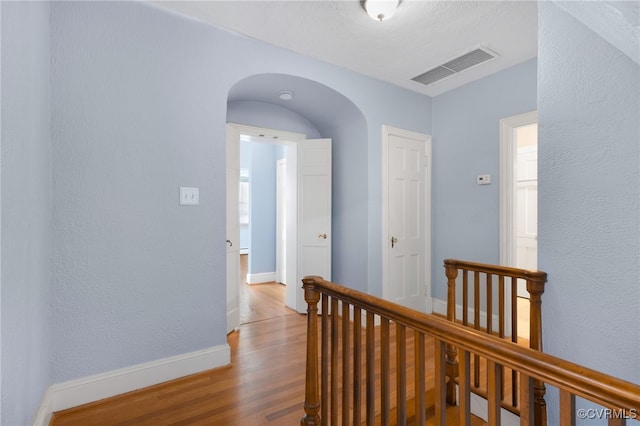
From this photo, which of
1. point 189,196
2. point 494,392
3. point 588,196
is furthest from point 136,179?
point 588,196

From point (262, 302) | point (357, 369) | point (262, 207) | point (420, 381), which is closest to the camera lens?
point (420, 381)

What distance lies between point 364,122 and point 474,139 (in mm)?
1191

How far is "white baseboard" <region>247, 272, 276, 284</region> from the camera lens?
5.17 meters

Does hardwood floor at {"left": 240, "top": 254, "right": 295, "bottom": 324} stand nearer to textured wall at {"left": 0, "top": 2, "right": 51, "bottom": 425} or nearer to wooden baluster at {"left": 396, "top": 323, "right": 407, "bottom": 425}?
textured wall at {"left": 0, "top": 2, "right": 51, "bottom": 425}

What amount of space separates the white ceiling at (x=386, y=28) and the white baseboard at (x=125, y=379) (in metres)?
2.43

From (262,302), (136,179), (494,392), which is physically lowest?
(262,302)

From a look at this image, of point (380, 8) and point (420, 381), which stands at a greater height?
point (380, 8)

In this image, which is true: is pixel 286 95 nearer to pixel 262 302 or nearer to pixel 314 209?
pixel 314 209

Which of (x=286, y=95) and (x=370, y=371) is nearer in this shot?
(x=370, y=371)

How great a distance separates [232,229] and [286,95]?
145cm

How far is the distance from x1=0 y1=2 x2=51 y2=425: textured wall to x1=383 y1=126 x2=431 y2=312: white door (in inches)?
107

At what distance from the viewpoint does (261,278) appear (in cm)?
522

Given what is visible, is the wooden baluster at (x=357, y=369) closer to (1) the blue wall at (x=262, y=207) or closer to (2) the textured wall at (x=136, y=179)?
(2) the textured wall at (x=136, y=179)

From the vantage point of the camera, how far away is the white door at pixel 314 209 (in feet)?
11.7
